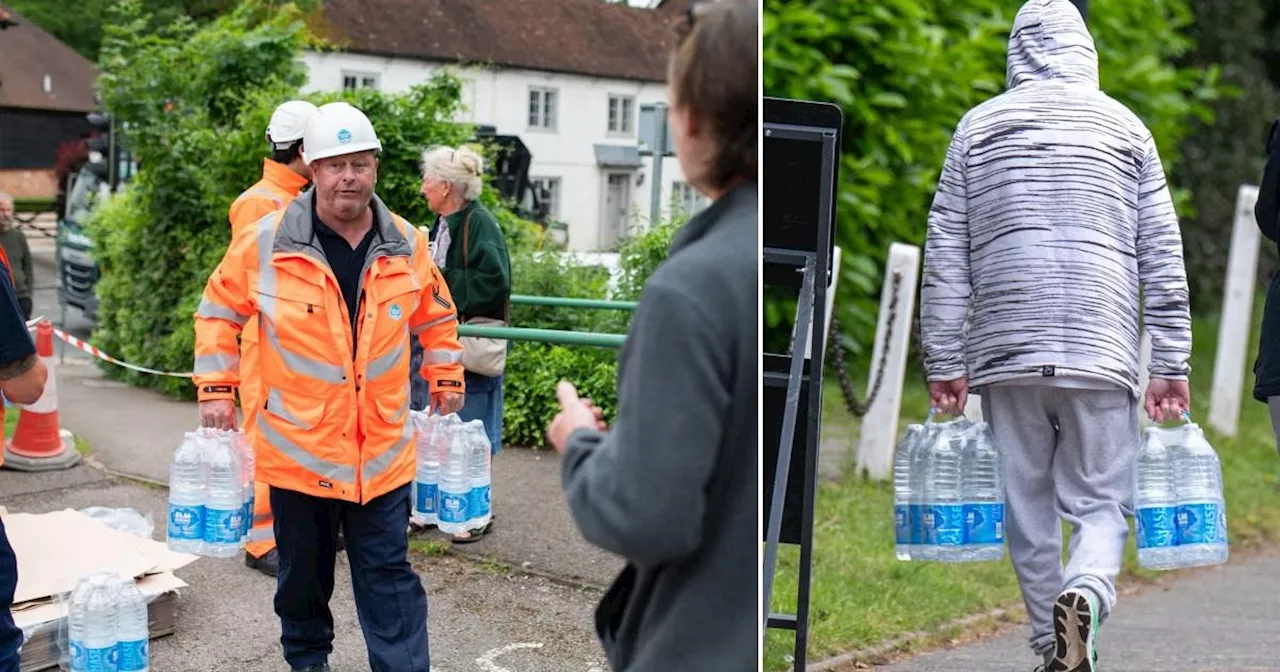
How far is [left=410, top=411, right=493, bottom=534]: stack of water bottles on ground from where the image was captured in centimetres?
412

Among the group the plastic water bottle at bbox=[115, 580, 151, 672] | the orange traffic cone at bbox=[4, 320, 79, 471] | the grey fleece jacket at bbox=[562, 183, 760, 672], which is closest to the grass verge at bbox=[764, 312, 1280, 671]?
the plastic water bottle at bbox=[115, 580, 151, 672]

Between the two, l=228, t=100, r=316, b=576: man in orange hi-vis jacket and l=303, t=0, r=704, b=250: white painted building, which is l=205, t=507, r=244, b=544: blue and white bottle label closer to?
l=228, t=100, r=316, b=576: man in orange hi-vis jacket

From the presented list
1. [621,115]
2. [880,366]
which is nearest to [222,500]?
[621,115]

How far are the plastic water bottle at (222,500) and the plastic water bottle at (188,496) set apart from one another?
2 cm

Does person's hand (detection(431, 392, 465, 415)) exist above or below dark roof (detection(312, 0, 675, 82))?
below

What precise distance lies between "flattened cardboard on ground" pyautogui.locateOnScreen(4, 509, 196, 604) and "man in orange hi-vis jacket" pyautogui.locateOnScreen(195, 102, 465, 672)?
0.86 meters

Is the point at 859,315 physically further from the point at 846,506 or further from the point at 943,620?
the point at 943,620

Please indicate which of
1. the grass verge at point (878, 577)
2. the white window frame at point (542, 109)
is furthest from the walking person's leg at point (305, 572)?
the white window frame at point (542, 109)

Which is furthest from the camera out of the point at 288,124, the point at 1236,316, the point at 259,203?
the point at 1236,316

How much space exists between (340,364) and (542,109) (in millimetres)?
2758

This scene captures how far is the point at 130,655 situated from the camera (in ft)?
13.8

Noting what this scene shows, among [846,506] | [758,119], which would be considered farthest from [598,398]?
[846,506]

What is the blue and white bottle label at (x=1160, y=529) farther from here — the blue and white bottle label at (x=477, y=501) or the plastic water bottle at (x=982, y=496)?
the blue and white bottle label at (x=477, y=501)

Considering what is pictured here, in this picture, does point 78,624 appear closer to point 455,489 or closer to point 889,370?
point 455,489
